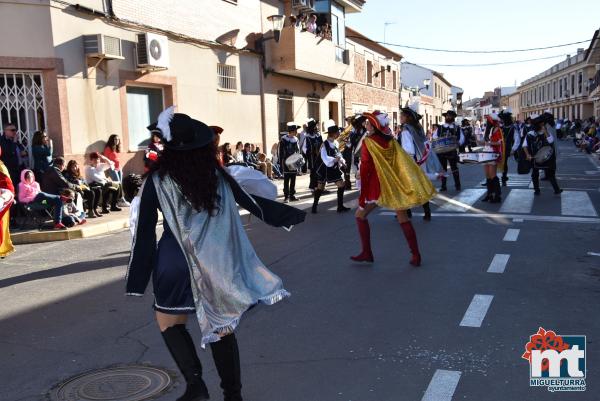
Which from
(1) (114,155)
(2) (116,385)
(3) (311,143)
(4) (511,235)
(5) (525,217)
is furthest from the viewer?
(3) (311,143)

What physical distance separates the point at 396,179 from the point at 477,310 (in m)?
2.08

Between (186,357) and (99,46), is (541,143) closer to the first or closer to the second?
(99,46)

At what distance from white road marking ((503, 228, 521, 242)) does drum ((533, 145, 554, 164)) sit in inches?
163

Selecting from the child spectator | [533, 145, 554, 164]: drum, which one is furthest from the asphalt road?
the child spectator

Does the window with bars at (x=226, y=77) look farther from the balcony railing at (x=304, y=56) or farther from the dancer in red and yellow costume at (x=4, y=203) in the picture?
the dancer in red and yellow costume at (x=4, y=203)

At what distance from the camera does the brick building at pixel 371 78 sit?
94.9ft

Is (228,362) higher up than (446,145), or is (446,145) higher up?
(446,145)

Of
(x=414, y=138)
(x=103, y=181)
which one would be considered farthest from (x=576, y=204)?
(x=103, y=181)

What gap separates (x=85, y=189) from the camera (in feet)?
37.3

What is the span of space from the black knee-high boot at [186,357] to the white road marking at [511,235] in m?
5.78

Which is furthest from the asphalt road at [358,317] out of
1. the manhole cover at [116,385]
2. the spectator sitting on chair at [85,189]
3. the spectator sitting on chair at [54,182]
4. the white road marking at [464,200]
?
the spectator sitting on chair at [85,189]

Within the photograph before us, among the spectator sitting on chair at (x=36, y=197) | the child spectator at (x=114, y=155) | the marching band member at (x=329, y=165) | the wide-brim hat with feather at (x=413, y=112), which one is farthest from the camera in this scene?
the child spectator at (x=114, y=155)

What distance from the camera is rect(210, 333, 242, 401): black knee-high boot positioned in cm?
328

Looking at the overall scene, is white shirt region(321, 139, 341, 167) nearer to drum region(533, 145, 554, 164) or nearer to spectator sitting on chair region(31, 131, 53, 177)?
drum region(533, 145, 554, 164)
